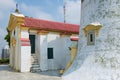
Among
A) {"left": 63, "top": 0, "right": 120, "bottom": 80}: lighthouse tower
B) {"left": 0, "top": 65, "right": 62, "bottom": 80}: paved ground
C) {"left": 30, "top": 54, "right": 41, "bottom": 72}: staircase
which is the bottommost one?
{"left": 0, "top": 65, "right": 62, "bottom": 80}: paved ground

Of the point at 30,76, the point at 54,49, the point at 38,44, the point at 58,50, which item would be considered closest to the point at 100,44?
the point at 30,76

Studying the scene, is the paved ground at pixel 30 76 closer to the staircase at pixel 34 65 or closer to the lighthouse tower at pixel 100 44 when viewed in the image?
the lighthouse tower at pixel 100 44

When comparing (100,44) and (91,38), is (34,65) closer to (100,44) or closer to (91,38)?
(91,38)

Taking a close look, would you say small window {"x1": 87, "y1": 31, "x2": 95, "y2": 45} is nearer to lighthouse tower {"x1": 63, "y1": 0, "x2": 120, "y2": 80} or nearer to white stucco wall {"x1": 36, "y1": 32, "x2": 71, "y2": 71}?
lighthouse tower {"x1": 63, "y1": 0, "x2": 120, "y2": 80}

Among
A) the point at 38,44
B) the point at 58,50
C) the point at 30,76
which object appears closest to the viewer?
the point at 30,76

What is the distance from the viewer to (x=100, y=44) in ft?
38.1

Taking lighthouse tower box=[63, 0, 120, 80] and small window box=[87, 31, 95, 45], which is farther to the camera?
small window box=[87, 31, 95, 45]

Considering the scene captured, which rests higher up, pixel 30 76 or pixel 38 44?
pixel 38 44

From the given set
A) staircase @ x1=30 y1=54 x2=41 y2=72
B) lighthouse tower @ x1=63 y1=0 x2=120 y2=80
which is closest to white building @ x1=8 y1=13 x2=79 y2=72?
staircase @ x1=30 y1=54 x2=41 y2=72

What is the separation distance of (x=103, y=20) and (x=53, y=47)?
8256 millimetres

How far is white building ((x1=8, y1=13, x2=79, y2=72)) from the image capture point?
16.8 meters

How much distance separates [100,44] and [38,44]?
26.3 feet

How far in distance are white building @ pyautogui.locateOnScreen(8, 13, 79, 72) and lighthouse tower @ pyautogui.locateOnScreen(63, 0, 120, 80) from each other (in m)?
5.39

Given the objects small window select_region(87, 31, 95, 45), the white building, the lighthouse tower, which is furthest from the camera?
the white building
